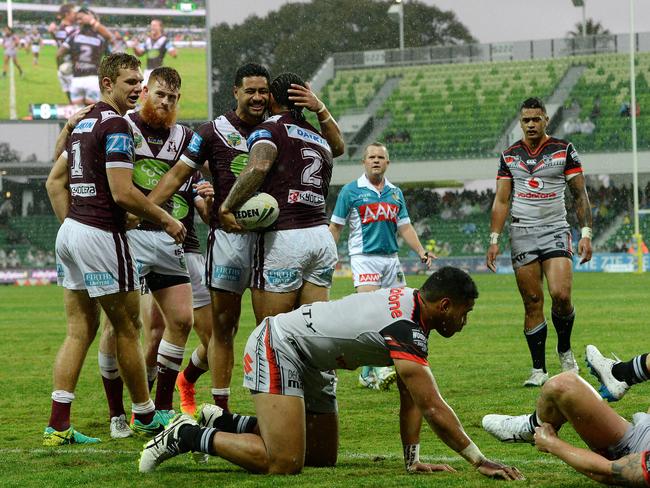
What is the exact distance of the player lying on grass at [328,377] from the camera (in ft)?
17.4

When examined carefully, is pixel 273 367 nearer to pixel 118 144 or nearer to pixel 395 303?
pixel 395 303

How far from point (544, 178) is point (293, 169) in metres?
3.91

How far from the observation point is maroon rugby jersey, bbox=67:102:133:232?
695 cm

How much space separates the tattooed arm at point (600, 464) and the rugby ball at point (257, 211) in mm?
2506

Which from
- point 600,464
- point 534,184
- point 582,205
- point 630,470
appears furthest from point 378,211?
point 630,470

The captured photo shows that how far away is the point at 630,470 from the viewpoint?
480 centimetres

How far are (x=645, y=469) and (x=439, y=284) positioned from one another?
132cm

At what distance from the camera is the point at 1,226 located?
161 ft

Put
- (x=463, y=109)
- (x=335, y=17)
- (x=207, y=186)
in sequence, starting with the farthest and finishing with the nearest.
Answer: (x=335, y=17)
(x=463, y=109)
(x=207, y=186)

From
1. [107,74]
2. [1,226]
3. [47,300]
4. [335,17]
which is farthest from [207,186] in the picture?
[335,17]

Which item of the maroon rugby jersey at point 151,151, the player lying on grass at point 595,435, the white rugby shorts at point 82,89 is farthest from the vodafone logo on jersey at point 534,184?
the white rugby shorts at point 82,89

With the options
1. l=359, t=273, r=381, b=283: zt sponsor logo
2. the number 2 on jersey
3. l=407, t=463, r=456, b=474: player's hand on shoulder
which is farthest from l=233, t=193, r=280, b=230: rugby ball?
l=359, t=273, r=381, b=283: zt sponsor logo

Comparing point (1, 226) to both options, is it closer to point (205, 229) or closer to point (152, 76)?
point (205, 229)

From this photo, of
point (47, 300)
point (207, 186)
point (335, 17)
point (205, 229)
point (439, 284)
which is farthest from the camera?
point (335, 17)
